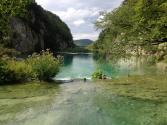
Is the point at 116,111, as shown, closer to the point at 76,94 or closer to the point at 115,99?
the point at 115,99

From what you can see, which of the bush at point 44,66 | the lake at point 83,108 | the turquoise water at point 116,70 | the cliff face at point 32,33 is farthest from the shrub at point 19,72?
the cliff face at point 32,33

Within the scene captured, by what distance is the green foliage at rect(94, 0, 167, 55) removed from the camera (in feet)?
67.7

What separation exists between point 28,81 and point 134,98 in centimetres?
1217

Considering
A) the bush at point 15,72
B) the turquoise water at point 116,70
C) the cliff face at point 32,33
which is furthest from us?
the cliff face at point 32,33

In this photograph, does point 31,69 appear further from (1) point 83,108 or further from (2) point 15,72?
(1) point 83,108

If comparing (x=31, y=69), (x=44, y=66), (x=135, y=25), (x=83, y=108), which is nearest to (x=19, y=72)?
(x=31, y=69)

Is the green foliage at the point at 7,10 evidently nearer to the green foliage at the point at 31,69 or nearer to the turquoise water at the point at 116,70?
the turquoise water at the point at 116,70

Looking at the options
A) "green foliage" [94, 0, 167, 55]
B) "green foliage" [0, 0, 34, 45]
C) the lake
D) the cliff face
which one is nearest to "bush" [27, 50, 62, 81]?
"green foliage" [94, 0, 167, 55]

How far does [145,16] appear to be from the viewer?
21.4m

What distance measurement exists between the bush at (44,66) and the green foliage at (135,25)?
238 inches

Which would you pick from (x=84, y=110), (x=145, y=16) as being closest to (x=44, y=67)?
(x=145, y=16)

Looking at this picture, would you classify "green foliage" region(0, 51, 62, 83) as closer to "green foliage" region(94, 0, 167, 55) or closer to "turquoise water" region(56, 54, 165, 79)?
"turquoise water" region(56, 54, 165, 79)

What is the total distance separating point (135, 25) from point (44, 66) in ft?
34.0

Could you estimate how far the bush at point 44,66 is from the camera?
2953 cm
